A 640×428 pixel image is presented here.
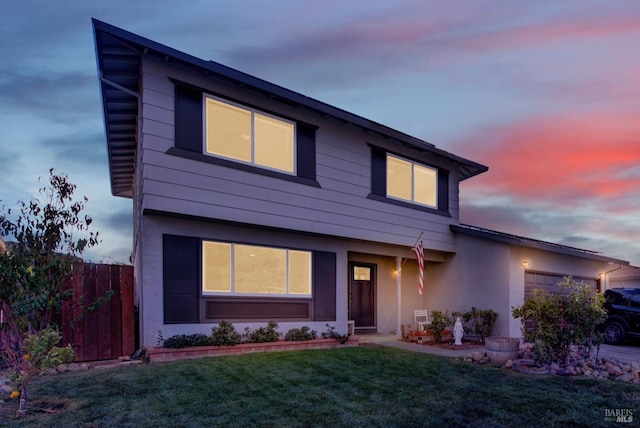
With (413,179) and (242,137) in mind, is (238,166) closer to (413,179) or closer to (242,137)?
(242,137)

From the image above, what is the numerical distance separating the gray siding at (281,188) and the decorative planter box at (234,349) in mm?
2653

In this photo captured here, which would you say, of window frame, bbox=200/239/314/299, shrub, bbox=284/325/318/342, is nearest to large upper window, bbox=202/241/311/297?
window frame, bbox=200/239/314/299

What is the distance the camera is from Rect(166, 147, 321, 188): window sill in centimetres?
840

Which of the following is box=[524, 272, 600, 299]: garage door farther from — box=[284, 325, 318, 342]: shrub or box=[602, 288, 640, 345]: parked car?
box=[284, 325, 318, 342]: shrub

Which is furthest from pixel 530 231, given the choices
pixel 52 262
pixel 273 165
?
pixel 52 262

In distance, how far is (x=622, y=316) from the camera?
39.7 feet

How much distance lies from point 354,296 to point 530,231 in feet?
36.0

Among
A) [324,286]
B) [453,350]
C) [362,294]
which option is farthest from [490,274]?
[324,286]

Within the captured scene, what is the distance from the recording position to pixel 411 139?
1245 cm

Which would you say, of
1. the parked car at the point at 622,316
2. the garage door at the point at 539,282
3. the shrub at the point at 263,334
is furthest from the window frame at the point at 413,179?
the parked car at the point at 622,316

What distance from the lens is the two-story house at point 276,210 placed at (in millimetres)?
8258

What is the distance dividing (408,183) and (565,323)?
6562 mm

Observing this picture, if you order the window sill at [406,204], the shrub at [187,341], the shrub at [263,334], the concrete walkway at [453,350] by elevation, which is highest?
the window sill at [406,204]

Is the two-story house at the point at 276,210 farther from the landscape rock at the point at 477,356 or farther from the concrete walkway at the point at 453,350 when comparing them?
the landscape rock at the point at 477,356
